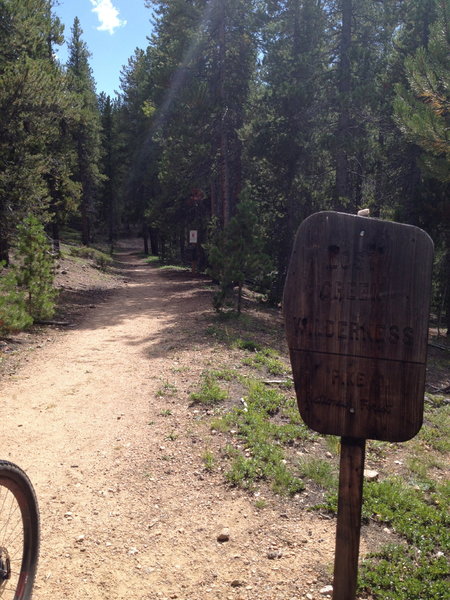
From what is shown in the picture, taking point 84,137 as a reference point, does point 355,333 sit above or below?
below

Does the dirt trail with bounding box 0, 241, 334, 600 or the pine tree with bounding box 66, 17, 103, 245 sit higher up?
the pine tree with bounding box 66, 17, 103, 245

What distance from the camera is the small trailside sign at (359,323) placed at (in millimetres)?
2135

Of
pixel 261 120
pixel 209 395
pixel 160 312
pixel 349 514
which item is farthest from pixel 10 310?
pixel 261 120

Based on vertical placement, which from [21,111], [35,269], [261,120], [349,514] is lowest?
[349,514]

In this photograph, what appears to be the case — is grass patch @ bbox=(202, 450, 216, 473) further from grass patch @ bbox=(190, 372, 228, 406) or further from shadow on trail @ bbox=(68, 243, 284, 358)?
shadow on trail @ bbox=(68, 243, 284, 358)

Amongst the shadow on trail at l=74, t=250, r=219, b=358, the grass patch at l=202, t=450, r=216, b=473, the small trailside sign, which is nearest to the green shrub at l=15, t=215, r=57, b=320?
the shadow on trail at l=74, t=250, r=219, b=358

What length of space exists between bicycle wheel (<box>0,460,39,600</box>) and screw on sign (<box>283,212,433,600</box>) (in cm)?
167

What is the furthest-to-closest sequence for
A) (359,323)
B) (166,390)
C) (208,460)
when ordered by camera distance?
(166,390) < (208,460) < (359,323)

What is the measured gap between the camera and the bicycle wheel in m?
2.71

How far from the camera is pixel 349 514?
2.33 m

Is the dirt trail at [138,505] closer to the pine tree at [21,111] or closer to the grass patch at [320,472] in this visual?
the grass patch at [320,472]

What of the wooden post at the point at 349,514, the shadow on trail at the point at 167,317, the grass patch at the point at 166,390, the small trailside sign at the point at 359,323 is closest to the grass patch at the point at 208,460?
the grass patch at the point at 166,390

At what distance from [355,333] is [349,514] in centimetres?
88

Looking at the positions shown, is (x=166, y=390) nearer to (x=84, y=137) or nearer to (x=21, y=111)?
(x=21, y=111)
